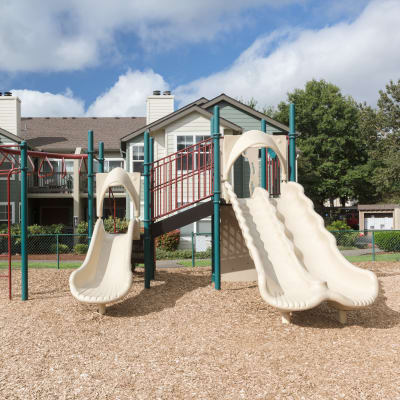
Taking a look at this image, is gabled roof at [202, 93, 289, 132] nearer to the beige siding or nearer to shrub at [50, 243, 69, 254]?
the beige siding

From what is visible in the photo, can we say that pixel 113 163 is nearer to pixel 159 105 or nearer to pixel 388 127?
pixel 159 105

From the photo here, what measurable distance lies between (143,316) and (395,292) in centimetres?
504

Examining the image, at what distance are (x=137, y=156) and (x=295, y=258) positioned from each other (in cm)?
1452

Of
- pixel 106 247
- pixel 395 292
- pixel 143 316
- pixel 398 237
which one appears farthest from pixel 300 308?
pixel 398 237

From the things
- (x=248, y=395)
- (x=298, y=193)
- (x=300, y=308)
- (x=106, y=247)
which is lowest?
(x=248, y=395)

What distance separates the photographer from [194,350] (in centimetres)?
479

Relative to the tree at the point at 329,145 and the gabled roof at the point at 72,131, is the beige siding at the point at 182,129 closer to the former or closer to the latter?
Answer: the gabled roof at the point at 72,131

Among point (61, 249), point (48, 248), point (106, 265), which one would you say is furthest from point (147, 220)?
point (48, 248)

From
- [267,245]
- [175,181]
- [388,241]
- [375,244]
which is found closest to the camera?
[267,245]

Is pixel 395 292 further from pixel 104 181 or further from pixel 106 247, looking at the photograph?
pixel 104 181

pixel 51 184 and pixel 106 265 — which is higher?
pixel 51 184

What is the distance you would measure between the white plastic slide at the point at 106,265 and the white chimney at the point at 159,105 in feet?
48.6

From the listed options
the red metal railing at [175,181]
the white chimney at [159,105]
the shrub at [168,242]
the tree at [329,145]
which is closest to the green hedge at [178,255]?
the shrub at [168,242]

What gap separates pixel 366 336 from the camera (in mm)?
5234
